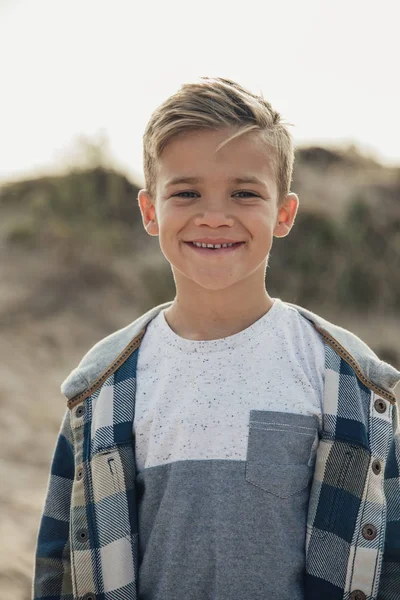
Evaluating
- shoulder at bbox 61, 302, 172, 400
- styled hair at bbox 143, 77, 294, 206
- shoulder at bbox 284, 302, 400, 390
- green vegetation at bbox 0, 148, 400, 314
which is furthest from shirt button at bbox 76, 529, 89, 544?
green vegetation at bbox 0, 148, 400, 314

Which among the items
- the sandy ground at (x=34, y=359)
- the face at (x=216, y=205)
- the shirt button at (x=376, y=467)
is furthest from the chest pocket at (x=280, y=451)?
the sandy ground at (x=34, y=359)

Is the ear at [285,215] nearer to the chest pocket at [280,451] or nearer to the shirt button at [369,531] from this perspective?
the chest pocket at [280,451]

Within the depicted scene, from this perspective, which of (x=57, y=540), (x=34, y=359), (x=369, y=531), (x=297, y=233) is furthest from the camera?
(x=297, y=233)

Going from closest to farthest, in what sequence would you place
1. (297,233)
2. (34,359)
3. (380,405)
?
(380,405) < (34,359) < (297,233)

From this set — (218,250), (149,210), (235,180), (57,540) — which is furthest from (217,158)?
(57,540)

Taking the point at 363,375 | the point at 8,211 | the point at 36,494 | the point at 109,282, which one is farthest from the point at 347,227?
the point at 363,375

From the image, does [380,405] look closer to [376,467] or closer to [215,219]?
[376,467]

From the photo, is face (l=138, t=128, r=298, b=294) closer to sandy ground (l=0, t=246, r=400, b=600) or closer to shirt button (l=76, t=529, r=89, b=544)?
shirt button (l=76, t=529, r=89, b=544)

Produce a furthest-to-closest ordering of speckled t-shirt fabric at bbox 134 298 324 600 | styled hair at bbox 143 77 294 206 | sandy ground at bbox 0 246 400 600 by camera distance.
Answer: sandy ground at bbox 0 246 400 600 → styled hair at bbox 143 77 294 206 → speckled t-shirt fabric at bbox 134 298 324 600

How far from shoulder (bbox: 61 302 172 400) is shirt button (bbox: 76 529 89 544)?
0.37 metres

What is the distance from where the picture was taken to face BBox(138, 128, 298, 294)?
186 centimetres

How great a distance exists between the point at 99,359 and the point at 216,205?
1.91 feet

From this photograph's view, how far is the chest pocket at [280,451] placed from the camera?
1.80m

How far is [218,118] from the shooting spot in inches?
73.6
